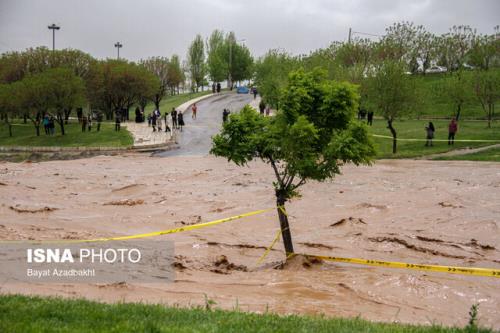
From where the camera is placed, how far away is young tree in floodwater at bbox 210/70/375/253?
11014 mm

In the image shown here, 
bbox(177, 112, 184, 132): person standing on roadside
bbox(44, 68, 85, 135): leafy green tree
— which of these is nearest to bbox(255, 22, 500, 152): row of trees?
bbox(177, 112, 184, 132): person standing on roadside

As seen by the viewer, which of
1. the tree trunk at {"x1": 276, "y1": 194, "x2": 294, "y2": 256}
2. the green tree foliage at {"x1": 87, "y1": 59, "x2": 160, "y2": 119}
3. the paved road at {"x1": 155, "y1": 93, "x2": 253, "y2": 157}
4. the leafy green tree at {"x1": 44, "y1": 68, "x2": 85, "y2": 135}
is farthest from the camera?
the green tree foliage at {"x1": 87, "y1": 59, "x2": 160, "y2": 119}

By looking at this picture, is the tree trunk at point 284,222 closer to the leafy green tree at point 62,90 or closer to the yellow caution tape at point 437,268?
the yellow caution tape at point 437,268

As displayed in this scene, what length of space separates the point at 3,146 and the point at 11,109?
7.47 m

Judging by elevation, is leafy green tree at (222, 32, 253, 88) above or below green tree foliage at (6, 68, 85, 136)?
above

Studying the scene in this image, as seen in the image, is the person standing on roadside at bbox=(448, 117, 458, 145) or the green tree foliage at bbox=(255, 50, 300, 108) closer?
the person standing on roadside at bbox=(448, 117, 458, 145)

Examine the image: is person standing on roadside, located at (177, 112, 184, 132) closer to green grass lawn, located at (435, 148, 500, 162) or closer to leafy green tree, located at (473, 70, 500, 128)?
leafy green tree, located at (473, 70, 500, 128)

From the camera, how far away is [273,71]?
63.0 m

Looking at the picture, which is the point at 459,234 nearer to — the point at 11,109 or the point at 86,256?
the point at 86,256

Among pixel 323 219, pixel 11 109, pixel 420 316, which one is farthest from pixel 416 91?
pixel 11 109

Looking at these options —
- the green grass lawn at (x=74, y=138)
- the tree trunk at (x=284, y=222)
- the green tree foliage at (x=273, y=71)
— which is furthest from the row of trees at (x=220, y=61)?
the tree trunk at (x=284, y=222)

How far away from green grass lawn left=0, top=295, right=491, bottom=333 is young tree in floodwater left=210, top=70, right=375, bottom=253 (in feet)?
13.9

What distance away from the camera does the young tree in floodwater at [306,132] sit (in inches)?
434

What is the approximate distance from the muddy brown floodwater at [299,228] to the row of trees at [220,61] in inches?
2913
